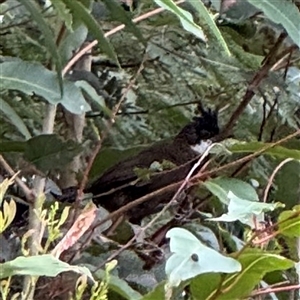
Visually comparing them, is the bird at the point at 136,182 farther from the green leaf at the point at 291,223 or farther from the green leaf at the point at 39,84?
the green leaf at the point at 291,223

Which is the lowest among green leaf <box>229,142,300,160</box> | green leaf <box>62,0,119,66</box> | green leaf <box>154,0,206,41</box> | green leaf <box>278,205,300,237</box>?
green leaf <box>229,142,300,160</box>

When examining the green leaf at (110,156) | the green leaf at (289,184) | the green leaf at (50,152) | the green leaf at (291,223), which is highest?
the green leaf at (291,223)

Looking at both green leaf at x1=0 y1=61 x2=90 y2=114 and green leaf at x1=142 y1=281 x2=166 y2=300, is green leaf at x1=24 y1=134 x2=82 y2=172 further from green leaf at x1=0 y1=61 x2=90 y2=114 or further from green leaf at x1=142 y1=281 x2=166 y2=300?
green leaf at x1=142 y1=281 x2=166 y2=300

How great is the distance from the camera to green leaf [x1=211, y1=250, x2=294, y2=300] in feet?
1.63

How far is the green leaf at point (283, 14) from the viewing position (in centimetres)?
64

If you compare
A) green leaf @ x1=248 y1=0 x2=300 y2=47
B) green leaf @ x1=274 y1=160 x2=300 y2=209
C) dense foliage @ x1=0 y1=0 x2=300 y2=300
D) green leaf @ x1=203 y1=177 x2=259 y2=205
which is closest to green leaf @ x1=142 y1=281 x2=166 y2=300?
dense foliage @ x1=0 y1=0 x2=300 y2=300

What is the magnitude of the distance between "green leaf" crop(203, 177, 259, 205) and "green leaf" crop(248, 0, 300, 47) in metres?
0.12

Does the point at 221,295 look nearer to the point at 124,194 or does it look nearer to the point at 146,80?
the point at 124,194

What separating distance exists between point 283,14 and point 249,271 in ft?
0.77

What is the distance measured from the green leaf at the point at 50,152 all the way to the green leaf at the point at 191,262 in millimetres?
267

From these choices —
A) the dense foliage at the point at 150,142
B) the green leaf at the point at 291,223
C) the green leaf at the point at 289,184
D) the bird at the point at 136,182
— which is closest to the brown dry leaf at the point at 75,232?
the dense foliage at the point at 150,142

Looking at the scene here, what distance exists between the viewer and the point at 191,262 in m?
0.46

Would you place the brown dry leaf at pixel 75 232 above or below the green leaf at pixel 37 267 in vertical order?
below

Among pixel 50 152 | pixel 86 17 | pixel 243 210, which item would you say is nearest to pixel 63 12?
pixel 86 17
